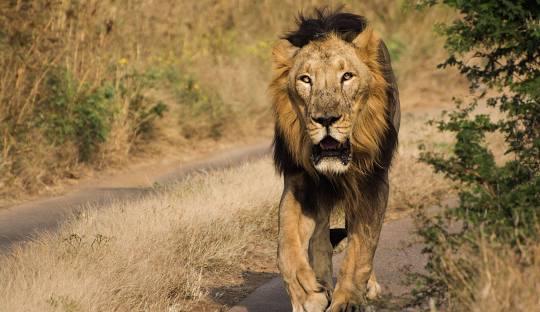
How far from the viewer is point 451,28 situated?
6.10 m

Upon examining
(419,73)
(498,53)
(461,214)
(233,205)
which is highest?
(498,53)

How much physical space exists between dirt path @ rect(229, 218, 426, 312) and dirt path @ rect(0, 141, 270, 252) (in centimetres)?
218

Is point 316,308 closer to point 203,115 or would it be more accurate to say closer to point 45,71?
point 45,71

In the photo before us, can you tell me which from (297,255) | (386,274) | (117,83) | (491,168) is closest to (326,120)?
(297,255)

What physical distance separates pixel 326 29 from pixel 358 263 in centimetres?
127

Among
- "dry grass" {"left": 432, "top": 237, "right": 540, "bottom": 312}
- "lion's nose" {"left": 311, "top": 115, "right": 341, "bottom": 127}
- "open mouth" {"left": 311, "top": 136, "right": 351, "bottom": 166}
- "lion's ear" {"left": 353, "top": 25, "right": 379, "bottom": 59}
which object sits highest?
"lion's ear" {"left": 353, "top": 25, "right": 379, "bottom": 59}

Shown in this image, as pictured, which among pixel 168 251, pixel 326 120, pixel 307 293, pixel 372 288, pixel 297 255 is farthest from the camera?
pixel 168 251

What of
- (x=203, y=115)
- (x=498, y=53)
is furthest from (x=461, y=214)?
(x=203, y=115)

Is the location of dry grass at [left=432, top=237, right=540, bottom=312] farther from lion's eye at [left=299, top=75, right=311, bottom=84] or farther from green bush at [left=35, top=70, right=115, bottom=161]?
green bush at [left=35, top=70, right=115, bottom=161]

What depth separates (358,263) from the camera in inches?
226

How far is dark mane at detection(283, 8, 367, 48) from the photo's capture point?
19.4 feet

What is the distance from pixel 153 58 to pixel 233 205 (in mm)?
7305

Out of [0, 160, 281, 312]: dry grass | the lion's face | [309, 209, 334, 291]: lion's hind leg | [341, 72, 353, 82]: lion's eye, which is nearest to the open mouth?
the lion's face

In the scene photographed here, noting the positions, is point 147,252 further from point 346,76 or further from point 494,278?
point 494,278
